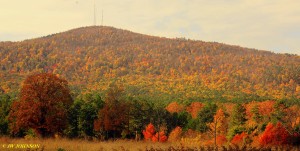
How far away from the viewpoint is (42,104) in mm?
39844

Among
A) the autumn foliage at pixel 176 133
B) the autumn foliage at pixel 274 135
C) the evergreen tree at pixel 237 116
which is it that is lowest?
the autumn foliage at pixel 176 133

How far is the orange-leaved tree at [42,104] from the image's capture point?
129ft

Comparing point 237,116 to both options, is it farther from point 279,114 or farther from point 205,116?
point 279,114

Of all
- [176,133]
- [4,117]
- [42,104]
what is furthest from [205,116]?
[42,104]

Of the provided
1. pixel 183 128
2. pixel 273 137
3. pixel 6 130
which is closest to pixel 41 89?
pixel 6 130

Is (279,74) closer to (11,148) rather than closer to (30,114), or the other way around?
(30,114)

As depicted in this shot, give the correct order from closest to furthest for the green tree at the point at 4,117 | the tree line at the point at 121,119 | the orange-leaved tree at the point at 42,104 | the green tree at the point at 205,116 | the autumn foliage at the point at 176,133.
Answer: the orange-leaved tree at the point at 42,104
the tree line at the point at 121,119
the green tree at the point at 4,117
the autumn foliage at the point at 176,133
the green tree at the point at 205,116

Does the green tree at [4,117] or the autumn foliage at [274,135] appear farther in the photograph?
the green tree at [4,117]

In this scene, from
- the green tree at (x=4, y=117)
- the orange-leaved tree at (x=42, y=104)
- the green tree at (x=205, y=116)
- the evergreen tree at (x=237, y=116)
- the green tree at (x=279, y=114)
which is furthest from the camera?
the green tree at (x=205, y=116)

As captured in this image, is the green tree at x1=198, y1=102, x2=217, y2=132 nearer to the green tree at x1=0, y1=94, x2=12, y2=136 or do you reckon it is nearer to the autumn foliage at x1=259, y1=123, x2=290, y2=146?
the autumn foliage at x1=259, y1=123, x2=290, y2=146

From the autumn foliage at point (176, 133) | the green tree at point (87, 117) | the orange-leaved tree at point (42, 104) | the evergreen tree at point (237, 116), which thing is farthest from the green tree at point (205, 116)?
the orange-leaved tree at point (42, 104)

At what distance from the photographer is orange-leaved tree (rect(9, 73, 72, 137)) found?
129 ft

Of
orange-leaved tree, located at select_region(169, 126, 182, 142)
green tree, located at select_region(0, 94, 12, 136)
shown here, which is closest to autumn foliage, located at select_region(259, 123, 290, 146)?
orange-leaved tree, located at select_region(169, 126, 182, 142)

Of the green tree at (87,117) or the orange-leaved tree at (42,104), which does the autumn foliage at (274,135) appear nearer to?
the green tree at (87,117)
